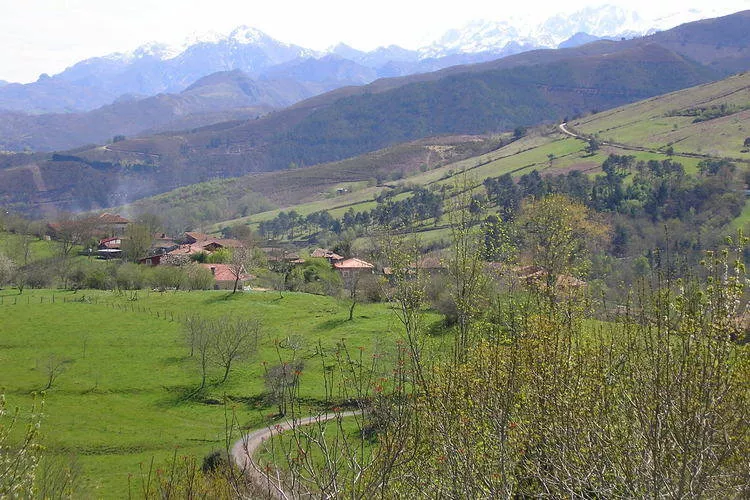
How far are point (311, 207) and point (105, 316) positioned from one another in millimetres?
131471

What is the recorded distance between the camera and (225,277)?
85.7 meters

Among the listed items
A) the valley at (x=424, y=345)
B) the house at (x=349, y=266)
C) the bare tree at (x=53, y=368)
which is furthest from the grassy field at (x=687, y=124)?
the bare tree at (x=53, y=368)

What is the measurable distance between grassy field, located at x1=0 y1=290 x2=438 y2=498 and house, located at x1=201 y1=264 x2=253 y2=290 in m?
12.4

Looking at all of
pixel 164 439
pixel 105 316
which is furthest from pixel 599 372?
pixel 105 316

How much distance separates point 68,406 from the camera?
45.1m

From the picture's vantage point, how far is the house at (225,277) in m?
82.2

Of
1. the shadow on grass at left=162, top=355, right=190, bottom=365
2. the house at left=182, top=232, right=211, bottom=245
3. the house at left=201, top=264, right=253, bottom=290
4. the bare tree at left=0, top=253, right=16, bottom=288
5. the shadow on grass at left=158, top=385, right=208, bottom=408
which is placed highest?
the bare tree at left=0, top=253, right=16, bottom=288

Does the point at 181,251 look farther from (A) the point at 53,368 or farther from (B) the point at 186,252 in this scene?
(A) the point at 53,368

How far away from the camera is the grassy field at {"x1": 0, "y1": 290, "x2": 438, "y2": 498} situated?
39938 mm

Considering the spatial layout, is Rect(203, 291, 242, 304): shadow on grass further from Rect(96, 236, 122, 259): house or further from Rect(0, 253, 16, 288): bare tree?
Rect(96, 236, 122, 259): house

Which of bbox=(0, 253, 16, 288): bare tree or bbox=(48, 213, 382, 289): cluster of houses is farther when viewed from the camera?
bbox=(48, 213, 382, 289): cluster of houses

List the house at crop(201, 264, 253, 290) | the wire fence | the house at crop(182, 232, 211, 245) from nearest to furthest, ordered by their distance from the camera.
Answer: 1. the wire fence
2. the house at crop(201, 264, 253, 290)
3. the house at crop(182, 232, 211, 245)

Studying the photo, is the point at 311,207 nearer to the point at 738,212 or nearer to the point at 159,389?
the point at 738,212

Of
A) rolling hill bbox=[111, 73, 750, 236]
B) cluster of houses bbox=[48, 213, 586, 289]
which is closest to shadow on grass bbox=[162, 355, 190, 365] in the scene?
cluster of houses bbox=[48, 213, 586, 289]
